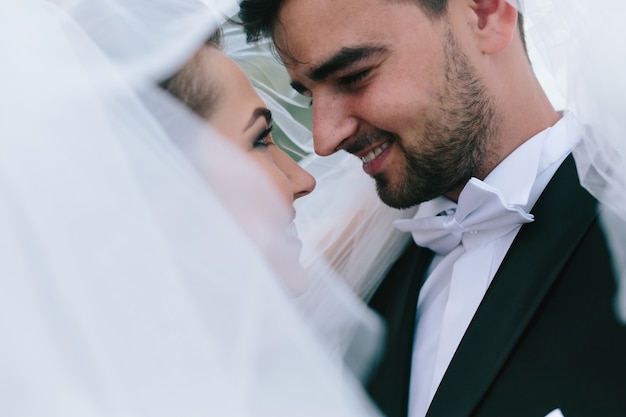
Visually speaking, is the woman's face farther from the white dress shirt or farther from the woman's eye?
the white dress shirt

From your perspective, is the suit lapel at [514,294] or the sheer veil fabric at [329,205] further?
the sheer veil fabric at [329,205]

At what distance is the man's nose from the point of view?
1.92 m

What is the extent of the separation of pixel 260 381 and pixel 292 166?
2.97 feet

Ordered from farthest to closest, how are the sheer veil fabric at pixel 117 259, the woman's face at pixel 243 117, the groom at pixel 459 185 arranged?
the woman's face at pixel 243 117 → the groom at pixel 459 185 → the sheer veil fabric at pixel 117 259

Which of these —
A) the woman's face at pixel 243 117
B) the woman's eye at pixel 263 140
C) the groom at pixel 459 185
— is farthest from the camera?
the woman's eye at pixel 263 140

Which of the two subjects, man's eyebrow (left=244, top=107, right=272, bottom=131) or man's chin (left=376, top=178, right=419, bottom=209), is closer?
man's eyebrow (left=244, top=107, right=272, bottom=131)

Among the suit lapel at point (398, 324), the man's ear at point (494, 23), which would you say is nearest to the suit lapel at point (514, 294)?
the suit lapel at point (398, 324)

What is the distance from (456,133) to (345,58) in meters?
0.41

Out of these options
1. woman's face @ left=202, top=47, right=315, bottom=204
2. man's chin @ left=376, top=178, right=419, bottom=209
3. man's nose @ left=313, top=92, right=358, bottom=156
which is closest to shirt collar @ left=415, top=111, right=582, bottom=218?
man's chin @ left=376, top=178, right=419, bottom=209

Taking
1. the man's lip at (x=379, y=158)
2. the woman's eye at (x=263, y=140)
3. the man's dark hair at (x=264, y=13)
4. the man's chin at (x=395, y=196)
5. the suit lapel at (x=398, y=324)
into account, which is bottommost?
the suit lapel at (x=398, y=324)

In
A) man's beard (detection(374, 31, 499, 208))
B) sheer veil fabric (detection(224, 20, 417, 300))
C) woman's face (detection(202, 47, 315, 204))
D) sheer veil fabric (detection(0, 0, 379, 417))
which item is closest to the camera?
sheer veil fabric (detection(0, 0, 379, 417))

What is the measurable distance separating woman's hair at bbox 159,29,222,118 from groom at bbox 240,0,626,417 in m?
0.32

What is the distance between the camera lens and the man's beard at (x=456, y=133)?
1904mm

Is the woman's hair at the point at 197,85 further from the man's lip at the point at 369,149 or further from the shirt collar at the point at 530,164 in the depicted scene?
the shirt collar at the point at 530,164
